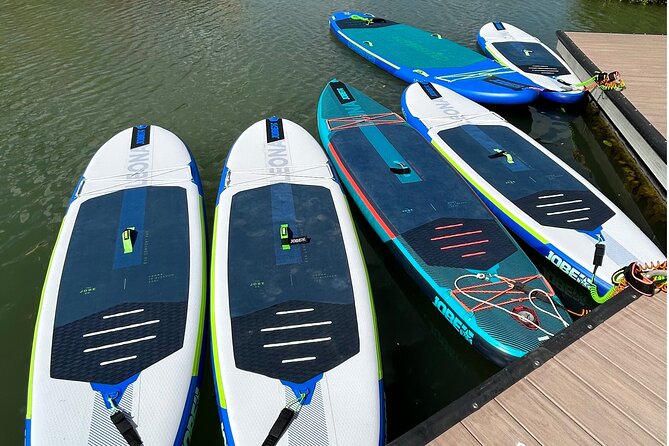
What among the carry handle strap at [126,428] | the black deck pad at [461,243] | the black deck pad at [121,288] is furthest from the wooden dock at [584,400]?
the black deck pad at [121,288]

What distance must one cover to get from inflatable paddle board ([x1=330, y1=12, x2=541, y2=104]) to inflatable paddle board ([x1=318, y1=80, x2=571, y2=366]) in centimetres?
394

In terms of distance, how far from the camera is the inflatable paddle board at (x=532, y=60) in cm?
1430

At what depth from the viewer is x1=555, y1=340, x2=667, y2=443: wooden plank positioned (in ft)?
15.2

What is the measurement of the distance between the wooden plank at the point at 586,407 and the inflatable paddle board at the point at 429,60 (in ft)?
36.1

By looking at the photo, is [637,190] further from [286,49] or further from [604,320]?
[286,49]

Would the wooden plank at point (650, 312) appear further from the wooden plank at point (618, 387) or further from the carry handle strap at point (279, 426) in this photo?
the carry handle strap at point (279, 426)

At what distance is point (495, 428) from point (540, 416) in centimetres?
56

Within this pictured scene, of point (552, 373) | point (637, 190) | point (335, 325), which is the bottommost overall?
point (637, 190)

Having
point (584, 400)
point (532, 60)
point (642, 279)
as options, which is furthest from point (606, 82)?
point (584, 400)

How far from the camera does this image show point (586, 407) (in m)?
4.74

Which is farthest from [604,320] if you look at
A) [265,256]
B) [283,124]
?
[283,124]

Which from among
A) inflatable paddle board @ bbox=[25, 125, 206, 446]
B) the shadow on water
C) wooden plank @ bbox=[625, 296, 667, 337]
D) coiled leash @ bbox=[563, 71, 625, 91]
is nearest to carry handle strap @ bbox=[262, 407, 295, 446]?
inflatable paddle board @ bbox=[25, 125, 206, 446]

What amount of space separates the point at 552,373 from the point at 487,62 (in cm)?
1400

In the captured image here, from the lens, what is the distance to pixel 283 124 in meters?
11.7
